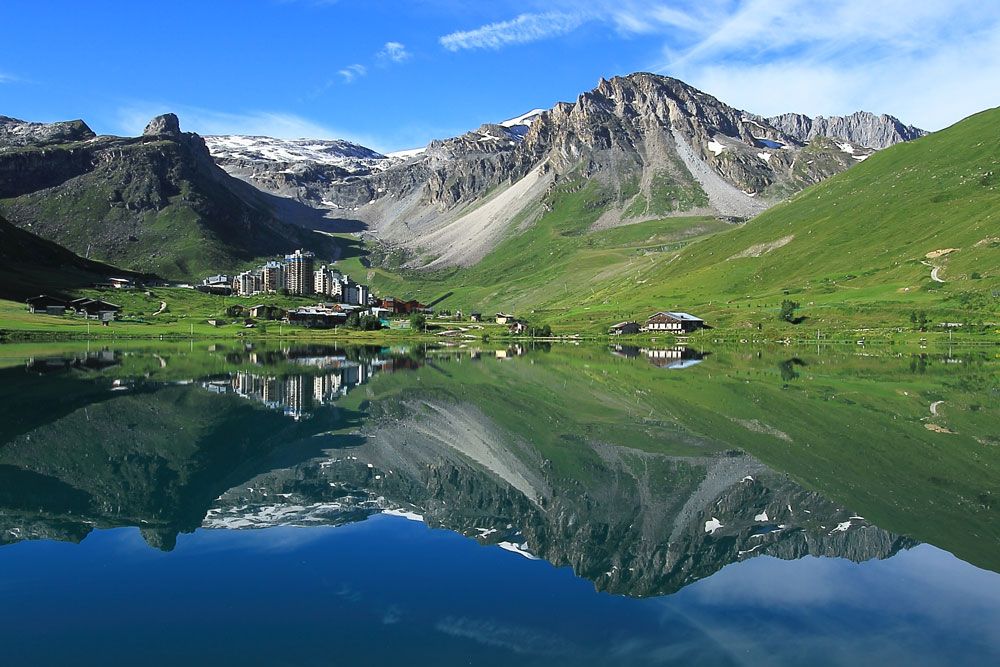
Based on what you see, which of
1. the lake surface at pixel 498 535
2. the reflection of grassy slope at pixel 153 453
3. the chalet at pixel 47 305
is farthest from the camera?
the chalet at pixel 47 305

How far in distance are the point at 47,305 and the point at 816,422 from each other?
195203 mm

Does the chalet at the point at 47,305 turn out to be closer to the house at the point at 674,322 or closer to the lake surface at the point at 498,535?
the house at the point at 674,322

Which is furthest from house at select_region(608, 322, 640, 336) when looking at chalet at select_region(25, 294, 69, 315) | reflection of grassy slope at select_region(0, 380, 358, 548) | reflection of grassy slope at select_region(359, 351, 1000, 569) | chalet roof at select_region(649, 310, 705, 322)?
chalet at select_region(25, 294, 69, 315)

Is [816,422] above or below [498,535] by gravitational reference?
above

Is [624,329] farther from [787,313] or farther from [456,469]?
[456,469]

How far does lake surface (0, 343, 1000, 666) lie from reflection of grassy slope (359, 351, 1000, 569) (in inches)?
9.9

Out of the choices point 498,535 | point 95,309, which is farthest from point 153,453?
point 95,309

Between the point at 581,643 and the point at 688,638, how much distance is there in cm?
236

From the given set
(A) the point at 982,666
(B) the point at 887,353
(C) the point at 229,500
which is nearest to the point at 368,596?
(C) the point at 229,500

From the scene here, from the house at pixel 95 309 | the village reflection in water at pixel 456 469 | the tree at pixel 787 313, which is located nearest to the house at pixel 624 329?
the tree at pixel 787 313

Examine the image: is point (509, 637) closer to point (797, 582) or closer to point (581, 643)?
point (581, 643)

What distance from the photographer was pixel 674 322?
17038 centimetres

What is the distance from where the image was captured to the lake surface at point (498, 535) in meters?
14.8

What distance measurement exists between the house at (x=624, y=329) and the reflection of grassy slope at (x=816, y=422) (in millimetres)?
89168
